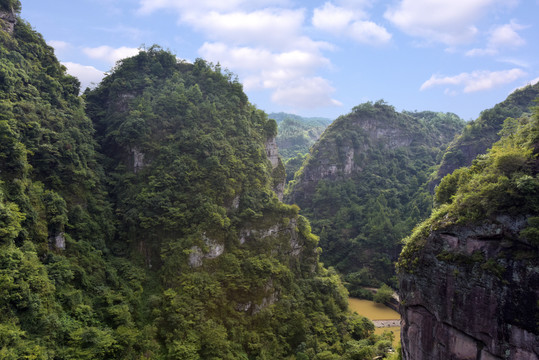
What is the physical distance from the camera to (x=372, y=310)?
4381 cm

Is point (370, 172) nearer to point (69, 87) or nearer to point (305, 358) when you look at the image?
point (305, 358)

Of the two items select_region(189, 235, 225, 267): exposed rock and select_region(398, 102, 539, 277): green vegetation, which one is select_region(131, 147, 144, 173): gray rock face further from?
select_region(398, 102, 539, 277): green vegetation

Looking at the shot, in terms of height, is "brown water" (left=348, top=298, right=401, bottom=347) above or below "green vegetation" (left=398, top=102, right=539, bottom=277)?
below

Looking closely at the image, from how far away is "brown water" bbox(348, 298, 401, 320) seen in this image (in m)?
41.9

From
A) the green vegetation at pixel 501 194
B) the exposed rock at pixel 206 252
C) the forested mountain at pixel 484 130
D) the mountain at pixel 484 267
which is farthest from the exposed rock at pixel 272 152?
the forested mountain at pixel 484 130

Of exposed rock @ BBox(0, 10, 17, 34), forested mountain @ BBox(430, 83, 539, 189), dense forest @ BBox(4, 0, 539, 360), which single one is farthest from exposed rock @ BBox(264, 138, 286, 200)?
forested mountain @ BBox(430, 83, 539, 189)

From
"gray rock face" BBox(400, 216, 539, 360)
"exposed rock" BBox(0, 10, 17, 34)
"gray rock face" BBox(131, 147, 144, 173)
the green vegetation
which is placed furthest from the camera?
"gray rock face" BBox(131, 147, 144, 173)

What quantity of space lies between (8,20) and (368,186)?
6027cm

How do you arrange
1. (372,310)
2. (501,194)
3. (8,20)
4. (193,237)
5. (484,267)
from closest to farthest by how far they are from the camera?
(484,267) < (501,194) < (193,237) < (8,20) < (372,310)

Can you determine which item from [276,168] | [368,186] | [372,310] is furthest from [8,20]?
[368,186]

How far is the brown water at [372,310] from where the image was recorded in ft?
138

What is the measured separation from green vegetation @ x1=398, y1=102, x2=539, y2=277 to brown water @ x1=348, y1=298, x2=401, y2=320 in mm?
26688

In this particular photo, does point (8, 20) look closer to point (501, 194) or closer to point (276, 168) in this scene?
point (276, 168)

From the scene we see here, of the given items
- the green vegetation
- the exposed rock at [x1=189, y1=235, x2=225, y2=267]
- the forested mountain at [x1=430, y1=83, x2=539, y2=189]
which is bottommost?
the exposed rock at [x1=189, y1=235, x2=225, y2=267]
